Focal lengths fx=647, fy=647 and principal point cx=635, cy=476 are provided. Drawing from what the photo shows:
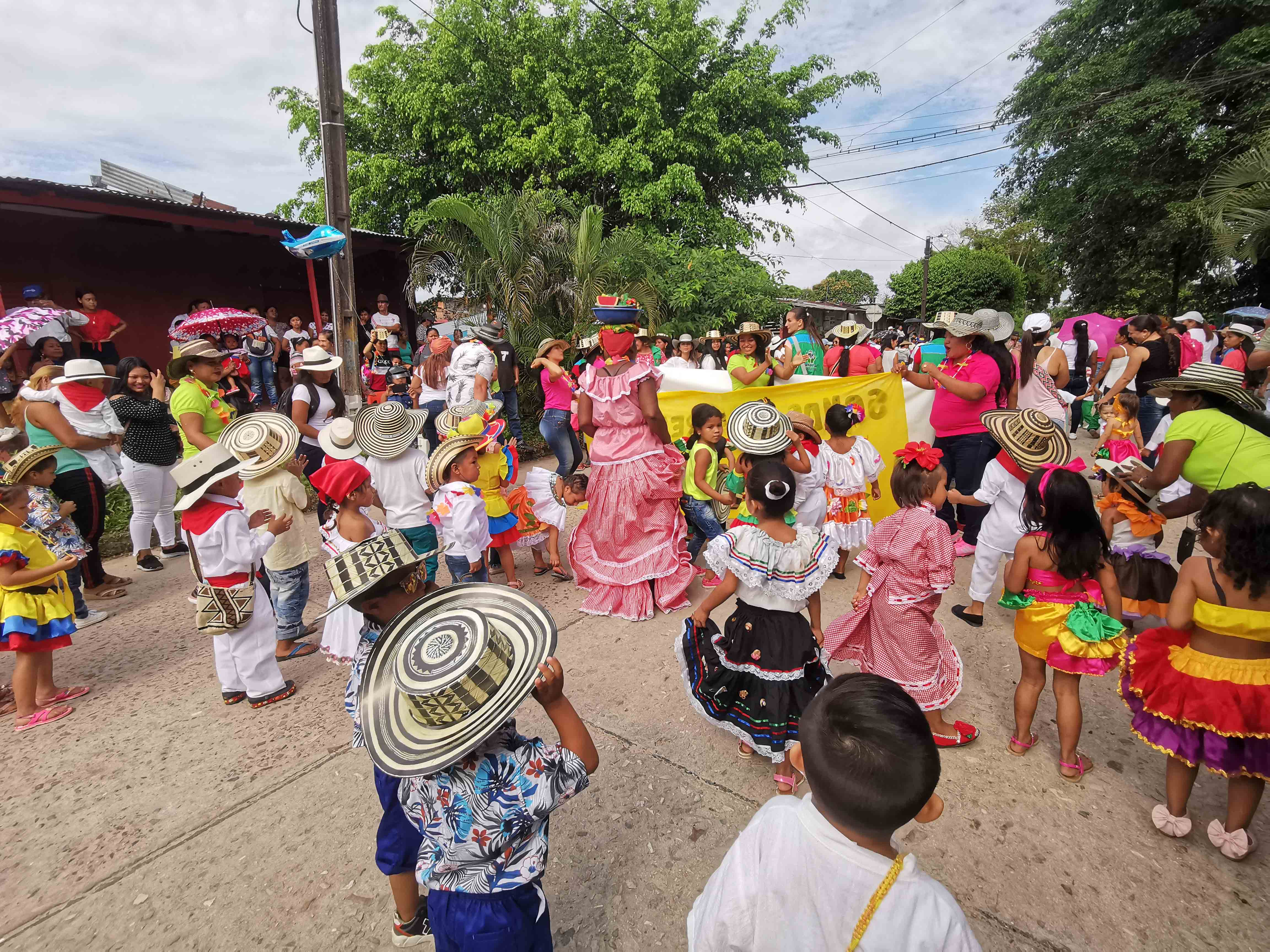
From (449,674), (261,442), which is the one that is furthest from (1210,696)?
(261,442)

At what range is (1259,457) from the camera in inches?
116

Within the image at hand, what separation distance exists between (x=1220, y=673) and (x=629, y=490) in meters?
3.17

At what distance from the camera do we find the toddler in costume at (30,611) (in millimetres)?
3311

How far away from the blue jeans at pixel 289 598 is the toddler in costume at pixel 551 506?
1.56 meters

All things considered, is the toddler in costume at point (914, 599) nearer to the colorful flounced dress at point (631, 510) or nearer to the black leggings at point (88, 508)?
the colorful flounced dress at point (631, 510)

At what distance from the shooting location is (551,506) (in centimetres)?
518

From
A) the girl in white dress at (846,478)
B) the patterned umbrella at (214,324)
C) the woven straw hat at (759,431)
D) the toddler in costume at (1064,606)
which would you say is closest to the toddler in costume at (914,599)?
the toddler in costume at (1064,606)

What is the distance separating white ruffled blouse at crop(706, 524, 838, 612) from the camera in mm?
2775

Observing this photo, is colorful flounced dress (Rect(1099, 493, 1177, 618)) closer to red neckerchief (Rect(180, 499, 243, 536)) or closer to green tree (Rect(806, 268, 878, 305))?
red neckerchief (Rect(180, 499, 243, 536))

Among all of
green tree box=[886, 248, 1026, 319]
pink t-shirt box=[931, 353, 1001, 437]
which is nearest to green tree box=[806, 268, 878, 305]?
green tree box=[886, 248, 1026, 319]

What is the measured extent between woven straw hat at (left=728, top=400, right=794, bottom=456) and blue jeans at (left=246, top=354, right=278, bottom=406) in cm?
966

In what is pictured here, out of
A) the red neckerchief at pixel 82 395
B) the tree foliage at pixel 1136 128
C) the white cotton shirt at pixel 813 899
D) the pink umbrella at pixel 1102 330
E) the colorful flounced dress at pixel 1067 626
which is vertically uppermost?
the tree foliage at pixel 1136 128

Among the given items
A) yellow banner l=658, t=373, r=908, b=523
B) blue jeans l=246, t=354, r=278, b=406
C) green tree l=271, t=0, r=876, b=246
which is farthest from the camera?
green tree l=271, t=0, r=876, b=246

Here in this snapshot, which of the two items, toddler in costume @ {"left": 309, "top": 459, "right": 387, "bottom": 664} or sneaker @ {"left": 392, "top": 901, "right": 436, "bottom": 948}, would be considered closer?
sneaker @ {"left": 392, "top": 901, "right": 436, "bottom": 948}
